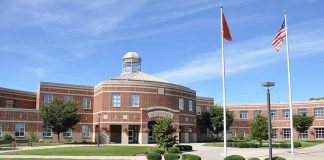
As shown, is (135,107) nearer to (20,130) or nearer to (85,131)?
(85,131)

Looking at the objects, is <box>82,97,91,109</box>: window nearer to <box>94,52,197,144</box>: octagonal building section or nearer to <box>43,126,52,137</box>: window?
<box>94,52,197,144</box>: octagonal building section

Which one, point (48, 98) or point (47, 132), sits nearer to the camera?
point (47, 132)

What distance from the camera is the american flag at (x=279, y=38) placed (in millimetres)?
31531

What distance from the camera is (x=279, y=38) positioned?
32094 millimetres

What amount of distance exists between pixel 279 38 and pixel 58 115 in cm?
3050

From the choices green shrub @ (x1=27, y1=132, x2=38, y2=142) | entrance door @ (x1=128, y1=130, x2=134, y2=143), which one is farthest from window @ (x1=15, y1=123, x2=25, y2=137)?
entrance door @ (x1=128, y1=130, x2=134, y2=143)

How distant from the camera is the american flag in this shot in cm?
3153

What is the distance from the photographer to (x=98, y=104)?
58719mm

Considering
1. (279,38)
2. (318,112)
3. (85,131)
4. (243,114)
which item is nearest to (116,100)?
(85,131)

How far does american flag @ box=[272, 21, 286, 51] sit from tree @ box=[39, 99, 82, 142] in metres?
29.4

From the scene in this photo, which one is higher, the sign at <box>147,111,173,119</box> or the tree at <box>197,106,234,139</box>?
the sign at <box>147,111,173,119</box>

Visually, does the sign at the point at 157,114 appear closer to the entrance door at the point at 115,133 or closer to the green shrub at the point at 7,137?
the entrance door at the point at 115,133

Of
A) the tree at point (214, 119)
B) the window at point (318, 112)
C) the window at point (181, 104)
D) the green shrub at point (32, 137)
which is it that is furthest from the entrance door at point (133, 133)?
the window at point (318, 112)

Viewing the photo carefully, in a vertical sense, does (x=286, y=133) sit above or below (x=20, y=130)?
below
